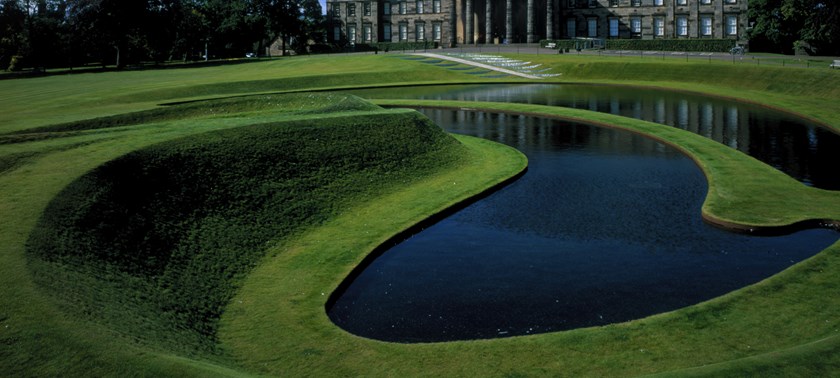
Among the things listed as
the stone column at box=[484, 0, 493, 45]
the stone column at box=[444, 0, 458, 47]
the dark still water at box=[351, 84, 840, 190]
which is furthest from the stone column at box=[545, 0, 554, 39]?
the dark still water at box=[351, 84, 840, 190]

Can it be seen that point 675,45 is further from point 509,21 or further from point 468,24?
point 468,24

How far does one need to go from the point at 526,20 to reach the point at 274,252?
110 m

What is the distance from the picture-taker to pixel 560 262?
25422 millimetres

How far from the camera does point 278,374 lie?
699 inches

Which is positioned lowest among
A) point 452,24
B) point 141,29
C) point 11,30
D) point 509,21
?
point 141,29

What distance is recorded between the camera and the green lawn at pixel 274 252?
1745 centimetres

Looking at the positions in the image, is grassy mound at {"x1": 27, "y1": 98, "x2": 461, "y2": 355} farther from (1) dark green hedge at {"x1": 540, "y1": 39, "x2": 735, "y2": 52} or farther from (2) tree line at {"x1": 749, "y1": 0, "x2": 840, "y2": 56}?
(1) dark green hedge at {"x1": 540, "y1": 39, "x2": 735, "y2": 52}

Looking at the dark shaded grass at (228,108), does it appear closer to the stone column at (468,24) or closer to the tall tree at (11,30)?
the stone column at (468,24)

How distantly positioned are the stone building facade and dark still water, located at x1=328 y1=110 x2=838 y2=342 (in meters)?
79.9

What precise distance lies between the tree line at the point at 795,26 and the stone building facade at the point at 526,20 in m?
4.14

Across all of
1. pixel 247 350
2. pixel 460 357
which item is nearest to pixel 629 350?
pixel 460 357

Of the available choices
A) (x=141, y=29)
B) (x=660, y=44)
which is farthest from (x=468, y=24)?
(x=141, y=29)

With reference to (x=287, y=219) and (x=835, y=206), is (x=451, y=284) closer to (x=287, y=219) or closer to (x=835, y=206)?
(x=287, y=219)

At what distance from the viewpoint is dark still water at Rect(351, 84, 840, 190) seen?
40625 mm
